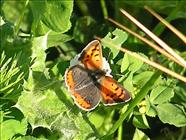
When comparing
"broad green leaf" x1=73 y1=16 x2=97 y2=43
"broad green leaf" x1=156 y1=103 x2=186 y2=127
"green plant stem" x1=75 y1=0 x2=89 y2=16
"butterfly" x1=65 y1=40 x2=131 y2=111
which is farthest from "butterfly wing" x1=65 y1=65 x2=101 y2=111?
"green plant stem" x1=75 y1=0 x2=89 y2=16

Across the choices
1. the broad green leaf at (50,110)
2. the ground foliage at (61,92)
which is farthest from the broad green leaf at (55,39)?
the broad green leaf at (50,110)

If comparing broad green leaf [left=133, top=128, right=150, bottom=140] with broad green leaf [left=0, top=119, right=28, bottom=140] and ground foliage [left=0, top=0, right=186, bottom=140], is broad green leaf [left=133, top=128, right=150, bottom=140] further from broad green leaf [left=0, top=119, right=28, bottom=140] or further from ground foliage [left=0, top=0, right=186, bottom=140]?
broad green leaf [left=0, top=119, right=28, bottom=140]

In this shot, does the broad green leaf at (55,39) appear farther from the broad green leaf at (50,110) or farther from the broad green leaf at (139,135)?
the broad green leaf at (139,135)

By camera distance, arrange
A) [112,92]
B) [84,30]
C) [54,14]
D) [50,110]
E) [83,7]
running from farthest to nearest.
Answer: [83,7]
[84,30]
[54,14]
[50,110]
[112,92]

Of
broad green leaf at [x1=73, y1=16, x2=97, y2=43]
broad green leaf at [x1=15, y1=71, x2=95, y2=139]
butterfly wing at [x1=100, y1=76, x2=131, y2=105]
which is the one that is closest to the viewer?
butterfly wing at [x1=100, y1=76, x2=131, y2=105]

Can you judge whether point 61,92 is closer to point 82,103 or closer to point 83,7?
point 82,103

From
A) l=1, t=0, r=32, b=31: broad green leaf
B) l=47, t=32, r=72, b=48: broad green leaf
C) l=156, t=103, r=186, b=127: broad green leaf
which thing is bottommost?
l=1, t=0, r=32, b=31: broad green leaf

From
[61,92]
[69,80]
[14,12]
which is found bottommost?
[14,12]

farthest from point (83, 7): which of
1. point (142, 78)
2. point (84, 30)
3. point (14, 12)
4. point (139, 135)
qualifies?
point (139, 135)
